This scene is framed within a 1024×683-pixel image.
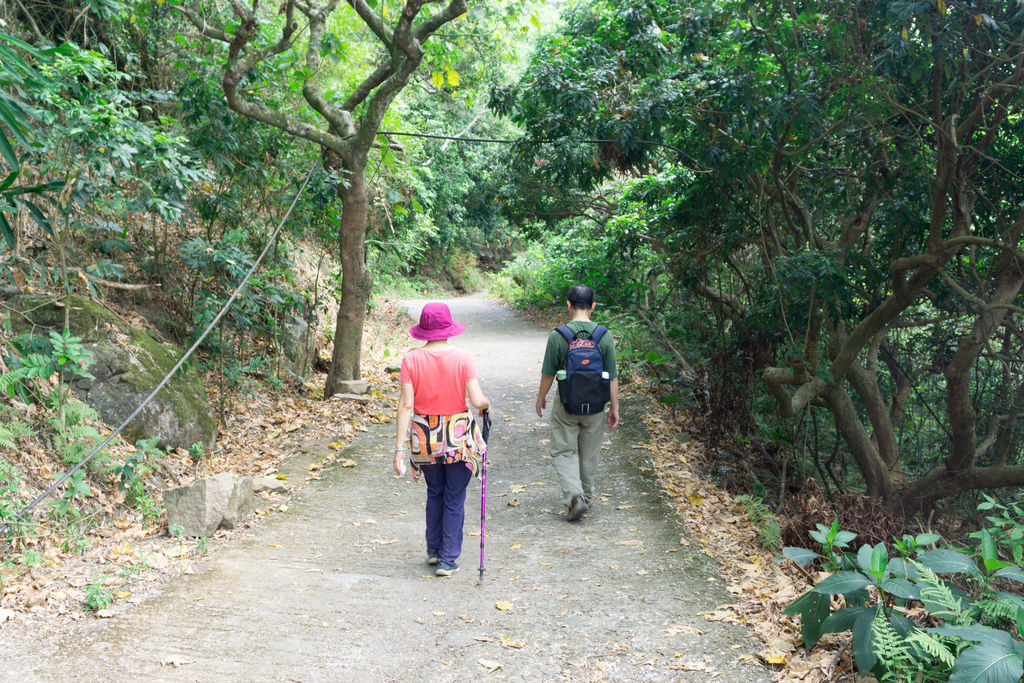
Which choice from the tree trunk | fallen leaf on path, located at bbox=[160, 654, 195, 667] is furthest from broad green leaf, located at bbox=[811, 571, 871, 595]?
the tree trunk

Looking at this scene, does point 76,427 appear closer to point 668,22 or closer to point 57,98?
point 57,98

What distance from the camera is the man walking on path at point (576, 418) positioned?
6098 mm

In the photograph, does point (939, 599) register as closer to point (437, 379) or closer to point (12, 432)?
point (437, 379)

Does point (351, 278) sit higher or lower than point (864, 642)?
higher

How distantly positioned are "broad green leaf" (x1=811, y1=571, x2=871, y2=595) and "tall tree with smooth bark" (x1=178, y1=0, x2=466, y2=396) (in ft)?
24.3

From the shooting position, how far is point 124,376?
7.60 m

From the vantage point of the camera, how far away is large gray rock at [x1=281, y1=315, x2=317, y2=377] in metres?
11.3

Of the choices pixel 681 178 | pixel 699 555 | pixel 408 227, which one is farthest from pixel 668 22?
pixel 408 227

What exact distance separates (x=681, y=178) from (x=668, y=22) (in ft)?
6.44

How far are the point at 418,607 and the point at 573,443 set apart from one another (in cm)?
203

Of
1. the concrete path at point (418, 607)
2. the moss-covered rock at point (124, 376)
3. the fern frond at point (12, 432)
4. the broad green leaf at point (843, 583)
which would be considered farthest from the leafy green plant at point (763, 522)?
the fern frond at point (12, 432)

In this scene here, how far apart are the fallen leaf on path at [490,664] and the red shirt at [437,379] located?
1.56 m

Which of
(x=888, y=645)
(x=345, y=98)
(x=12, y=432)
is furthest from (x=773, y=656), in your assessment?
(x=345, y=98)

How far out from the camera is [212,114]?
9.12 metres
